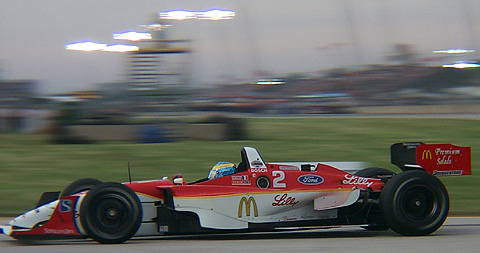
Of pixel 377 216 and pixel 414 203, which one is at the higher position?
pixel 414 203

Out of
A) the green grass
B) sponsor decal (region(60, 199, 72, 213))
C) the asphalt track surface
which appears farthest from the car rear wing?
sponsor decal (region(60, 199, 72, 213))

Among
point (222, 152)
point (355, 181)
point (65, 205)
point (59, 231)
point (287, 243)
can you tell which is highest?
point (65, 205)

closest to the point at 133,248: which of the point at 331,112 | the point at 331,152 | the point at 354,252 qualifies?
the point at 354,252

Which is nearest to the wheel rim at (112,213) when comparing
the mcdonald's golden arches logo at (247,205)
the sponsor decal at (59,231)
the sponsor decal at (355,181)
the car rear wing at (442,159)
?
the sponsor decal at (59,231)

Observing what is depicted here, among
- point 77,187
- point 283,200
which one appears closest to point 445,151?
point 283,200

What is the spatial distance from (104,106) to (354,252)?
15581 millimetres

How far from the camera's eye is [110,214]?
6.48 metres

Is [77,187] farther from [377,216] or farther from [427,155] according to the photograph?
[427,155]

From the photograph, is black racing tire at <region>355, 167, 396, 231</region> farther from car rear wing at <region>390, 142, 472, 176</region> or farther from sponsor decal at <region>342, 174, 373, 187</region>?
car rear wing at <region>390, 142, 472, 176</region>

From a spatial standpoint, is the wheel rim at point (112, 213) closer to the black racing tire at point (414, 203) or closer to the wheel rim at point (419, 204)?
the black racing tire at point (414, 203)

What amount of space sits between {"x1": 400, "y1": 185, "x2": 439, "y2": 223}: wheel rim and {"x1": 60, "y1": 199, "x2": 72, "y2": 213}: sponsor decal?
360 centimetres

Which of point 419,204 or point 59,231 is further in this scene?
point 419,204

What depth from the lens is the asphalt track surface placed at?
5.93 metres

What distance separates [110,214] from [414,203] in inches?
132
